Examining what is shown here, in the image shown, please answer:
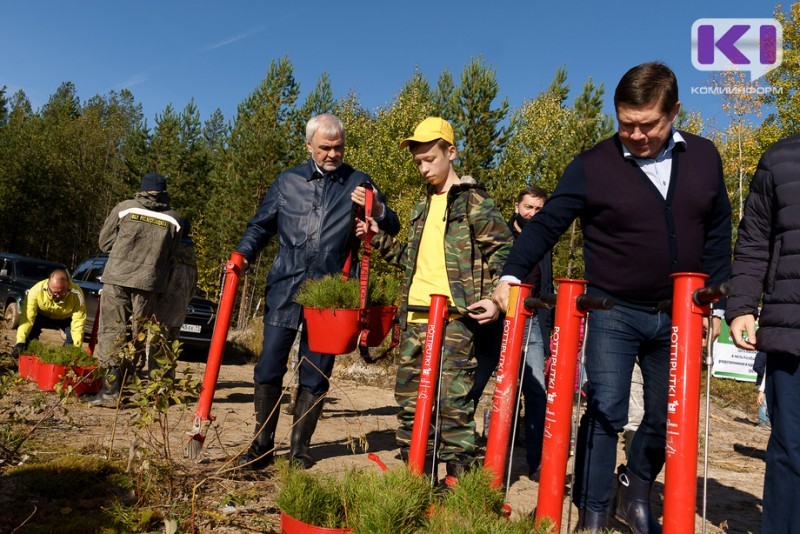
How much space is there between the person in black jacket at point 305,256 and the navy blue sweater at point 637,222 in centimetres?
152

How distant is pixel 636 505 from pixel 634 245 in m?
1.20

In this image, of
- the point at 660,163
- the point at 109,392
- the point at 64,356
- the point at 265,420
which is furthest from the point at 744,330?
the point at 64,356

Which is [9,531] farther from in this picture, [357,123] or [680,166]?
[357,123]

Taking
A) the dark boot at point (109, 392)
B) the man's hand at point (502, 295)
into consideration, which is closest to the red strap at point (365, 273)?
the man's hand at point (502, 295)

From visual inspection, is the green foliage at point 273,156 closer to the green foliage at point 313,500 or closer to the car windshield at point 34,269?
the car windshield at point 34,269

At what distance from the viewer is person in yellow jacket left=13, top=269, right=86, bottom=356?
298 inches

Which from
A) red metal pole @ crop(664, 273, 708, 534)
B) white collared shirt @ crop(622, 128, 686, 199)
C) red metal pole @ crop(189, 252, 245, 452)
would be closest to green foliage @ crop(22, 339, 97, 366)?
red metal pole @ crop(189, 252, 245, 452)

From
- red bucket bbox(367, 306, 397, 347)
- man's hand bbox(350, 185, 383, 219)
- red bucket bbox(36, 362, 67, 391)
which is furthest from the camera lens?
red bucket bbox(36, 362, 67, 391)

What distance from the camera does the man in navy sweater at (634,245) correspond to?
2.83 m

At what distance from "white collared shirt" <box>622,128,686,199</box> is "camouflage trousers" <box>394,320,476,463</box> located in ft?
4.09

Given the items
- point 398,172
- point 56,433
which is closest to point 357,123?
point 398,172

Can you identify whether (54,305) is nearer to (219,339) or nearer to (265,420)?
(219,339)

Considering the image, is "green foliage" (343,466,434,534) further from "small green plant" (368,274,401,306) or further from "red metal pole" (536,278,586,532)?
"small green plant" (368,274,401,306)

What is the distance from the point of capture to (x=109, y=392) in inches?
241
